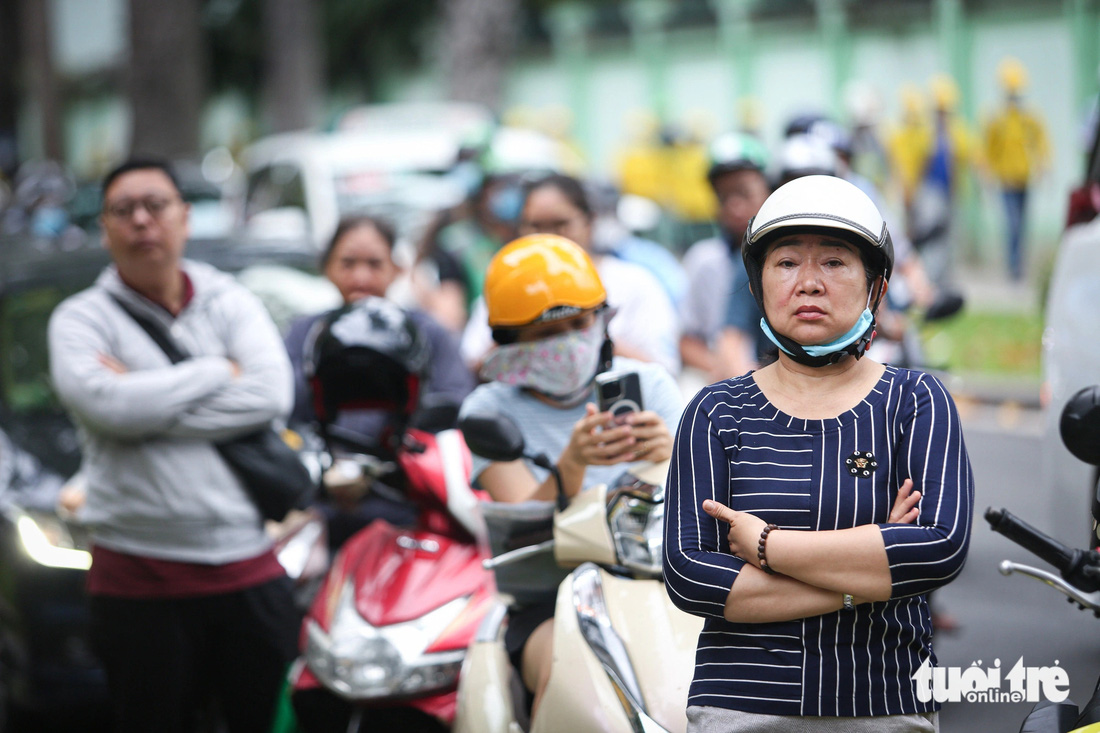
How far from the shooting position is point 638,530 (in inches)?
125

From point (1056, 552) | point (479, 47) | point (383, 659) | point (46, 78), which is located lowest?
point (383, 659)

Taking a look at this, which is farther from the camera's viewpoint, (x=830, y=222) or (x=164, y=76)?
(x=164, y=76)

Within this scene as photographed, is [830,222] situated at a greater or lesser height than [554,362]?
greater

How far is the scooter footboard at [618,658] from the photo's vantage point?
2922mm

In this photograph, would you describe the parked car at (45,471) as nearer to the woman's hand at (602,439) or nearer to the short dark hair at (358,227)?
the short dark hair at (358,227)

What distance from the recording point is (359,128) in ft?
47.8

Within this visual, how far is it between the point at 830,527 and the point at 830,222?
572 millimetres

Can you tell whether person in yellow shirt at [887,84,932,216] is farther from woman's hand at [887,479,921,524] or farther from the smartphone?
woman's hand at [887,479,921,524]

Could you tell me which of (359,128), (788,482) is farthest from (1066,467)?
(359,128)

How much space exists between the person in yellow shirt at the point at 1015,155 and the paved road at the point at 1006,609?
771cm

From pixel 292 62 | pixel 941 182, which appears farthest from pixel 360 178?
pixel 292 62

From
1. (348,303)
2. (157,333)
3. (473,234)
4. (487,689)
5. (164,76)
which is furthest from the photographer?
(164,76)

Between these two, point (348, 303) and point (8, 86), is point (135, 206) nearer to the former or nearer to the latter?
point (348, 303)

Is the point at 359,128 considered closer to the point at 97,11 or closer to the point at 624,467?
the point at 624,467
